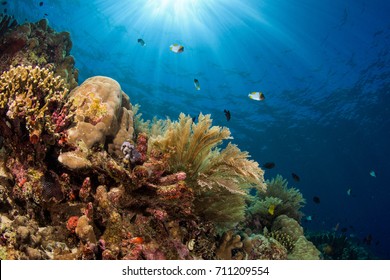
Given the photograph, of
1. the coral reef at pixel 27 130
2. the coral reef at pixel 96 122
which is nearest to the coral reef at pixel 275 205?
the coral reef at pixel 96 122

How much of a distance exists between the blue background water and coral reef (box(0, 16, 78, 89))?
1868 centimetres

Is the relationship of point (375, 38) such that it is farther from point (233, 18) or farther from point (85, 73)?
point (85, 73)

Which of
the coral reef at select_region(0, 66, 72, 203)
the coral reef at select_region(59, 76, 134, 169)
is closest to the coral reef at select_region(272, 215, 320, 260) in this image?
the coral reef at select_region(59, 76, 134, 169)

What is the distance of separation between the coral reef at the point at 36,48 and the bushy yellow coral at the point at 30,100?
313 centimetres

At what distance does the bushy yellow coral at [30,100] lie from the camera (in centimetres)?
340

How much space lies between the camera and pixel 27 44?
771 cm

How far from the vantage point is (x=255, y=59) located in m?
32.2

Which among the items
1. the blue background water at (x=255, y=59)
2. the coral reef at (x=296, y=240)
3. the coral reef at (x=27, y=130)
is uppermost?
the blue background water at (x=255, y=59)

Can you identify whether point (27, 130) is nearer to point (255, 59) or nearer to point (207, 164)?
point (207, 164)

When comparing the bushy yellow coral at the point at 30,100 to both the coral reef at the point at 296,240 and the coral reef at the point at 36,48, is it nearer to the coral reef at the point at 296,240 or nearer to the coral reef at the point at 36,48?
the coral reef at the point at 36,48

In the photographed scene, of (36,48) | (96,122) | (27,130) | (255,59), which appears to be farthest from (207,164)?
(255,59)

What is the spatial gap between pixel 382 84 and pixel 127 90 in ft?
117

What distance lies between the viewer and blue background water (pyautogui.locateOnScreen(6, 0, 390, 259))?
85.1 feet
